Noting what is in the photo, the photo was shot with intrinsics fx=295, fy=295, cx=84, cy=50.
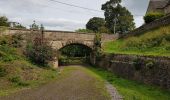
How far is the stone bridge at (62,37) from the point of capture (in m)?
35.8

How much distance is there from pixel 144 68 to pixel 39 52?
14425 millimetres

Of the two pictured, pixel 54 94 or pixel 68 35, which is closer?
pixel 54 94

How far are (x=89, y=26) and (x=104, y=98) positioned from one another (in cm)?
7708

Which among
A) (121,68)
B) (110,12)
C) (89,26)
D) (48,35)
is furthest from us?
(89,26)

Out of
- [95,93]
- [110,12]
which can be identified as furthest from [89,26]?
[95,93]

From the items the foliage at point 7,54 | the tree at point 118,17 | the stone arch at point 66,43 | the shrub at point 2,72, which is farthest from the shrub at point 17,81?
the tree at point 118,17

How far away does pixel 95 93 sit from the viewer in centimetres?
1767

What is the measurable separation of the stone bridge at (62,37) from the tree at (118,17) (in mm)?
22509

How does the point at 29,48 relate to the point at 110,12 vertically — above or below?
below

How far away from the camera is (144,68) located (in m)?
21.5

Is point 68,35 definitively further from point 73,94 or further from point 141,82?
point 73,94

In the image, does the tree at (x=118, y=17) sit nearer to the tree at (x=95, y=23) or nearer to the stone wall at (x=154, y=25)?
the tree at (x=95, y=23)

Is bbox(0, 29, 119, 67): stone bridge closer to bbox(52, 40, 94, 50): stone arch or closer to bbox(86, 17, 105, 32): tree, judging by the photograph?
bbox(52, 40, 94, 50): stone arch

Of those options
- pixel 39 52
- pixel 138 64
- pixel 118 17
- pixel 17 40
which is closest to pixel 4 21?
pixel 17 40
